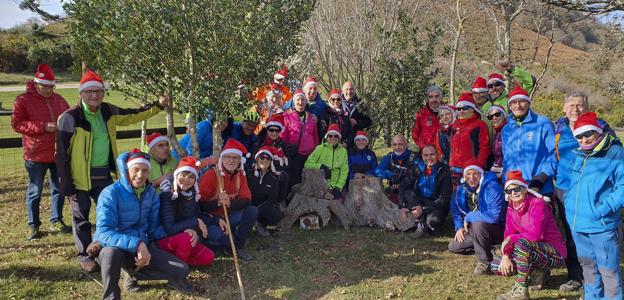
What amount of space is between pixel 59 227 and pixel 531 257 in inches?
250

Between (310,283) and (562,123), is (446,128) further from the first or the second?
(310,283)

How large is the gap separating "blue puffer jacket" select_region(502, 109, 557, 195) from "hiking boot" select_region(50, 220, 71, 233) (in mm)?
6165

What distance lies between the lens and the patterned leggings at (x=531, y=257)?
5000 mm

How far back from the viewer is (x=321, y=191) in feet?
24.9

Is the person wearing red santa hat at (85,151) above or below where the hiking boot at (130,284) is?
above

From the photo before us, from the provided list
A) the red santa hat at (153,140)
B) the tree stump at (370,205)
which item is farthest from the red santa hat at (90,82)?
the tree stump at (370,205)

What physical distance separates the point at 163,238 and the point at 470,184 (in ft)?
12.4

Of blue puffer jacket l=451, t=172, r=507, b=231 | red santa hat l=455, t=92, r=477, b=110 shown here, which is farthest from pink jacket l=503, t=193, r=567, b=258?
red santa hat l=455, t=92, r=477, b=110

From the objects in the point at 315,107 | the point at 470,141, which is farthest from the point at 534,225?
the point at 315,107

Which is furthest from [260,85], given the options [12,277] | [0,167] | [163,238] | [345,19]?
[0,167]

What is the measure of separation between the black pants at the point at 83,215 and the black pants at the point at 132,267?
0.78m

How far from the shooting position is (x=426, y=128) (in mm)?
8016

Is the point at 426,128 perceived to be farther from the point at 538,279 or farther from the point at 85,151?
the point at 85,151

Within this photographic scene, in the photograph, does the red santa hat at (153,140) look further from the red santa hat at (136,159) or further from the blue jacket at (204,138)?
the blue jacket at (204,138)
